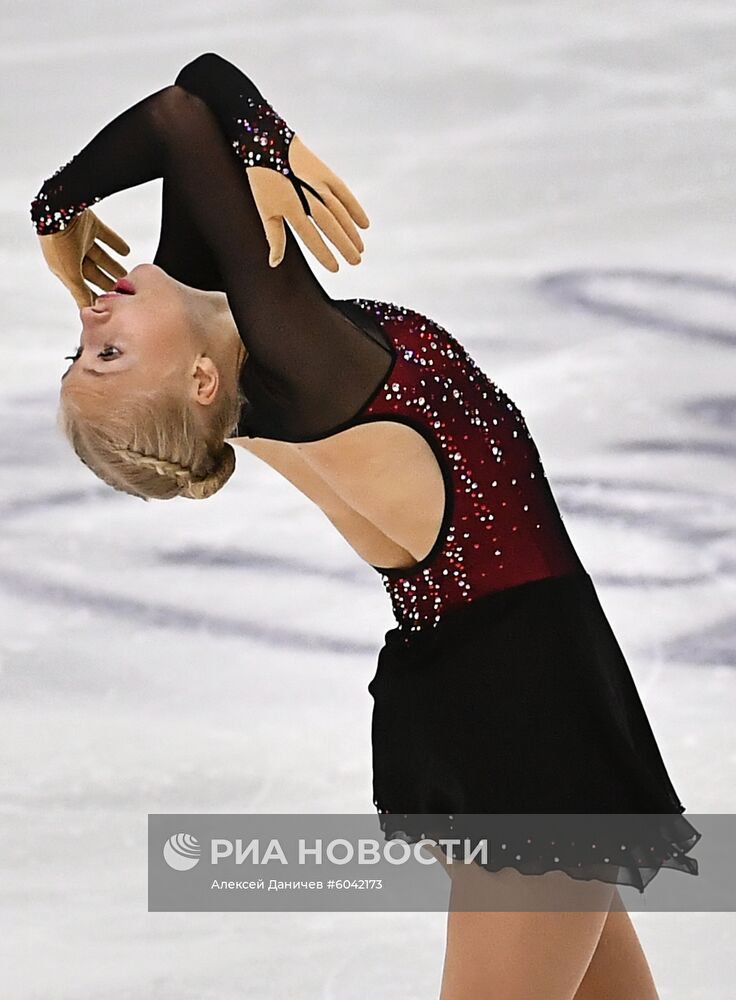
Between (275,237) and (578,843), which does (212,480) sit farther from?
(578,843)

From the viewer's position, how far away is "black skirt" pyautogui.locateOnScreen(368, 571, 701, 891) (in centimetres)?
142

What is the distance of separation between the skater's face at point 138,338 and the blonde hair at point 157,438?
0.02m

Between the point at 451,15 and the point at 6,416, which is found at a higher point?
the point at 451,15

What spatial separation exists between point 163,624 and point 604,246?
1292mm

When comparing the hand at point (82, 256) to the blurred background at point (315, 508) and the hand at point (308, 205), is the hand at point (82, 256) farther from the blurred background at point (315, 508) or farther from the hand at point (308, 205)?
the blurred background at point (315, 508)

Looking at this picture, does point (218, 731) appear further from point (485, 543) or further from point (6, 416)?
point (485, 543)

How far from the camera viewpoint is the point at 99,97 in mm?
3496

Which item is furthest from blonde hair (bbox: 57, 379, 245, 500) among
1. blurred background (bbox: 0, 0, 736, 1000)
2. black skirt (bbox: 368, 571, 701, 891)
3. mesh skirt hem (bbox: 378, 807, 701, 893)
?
blurred background (bbox: 0, 0, 736, 1000)

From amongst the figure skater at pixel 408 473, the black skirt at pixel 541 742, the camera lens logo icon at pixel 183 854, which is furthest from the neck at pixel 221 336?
the camera lens logo icon at pixel 183 854

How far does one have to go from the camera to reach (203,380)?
149 cm

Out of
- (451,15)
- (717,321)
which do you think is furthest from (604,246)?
(451,15)

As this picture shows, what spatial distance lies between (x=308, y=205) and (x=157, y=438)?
0.30 meters

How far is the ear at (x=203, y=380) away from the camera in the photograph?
4.88ft

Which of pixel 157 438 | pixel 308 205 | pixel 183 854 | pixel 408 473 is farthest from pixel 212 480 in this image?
pixel 183 854
